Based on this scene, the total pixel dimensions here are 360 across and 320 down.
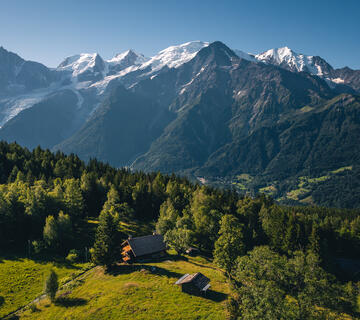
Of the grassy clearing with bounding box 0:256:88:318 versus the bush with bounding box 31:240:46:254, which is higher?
the bush with bounding box 31:240:46:254

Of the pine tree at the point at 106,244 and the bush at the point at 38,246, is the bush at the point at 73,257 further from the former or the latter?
the pine tree at the point at 106,244

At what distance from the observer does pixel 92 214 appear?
370 feet

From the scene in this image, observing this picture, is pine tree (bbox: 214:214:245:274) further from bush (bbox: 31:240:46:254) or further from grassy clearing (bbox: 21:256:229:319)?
bush (bbox: 31:240:46:254)

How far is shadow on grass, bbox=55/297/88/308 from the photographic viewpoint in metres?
53.8

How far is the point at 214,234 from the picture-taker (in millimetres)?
87812

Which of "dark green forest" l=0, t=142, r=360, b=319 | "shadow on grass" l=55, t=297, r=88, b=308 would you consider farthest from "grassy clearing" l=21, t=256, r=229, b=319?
"dark green forest" l=0, t=142, r=360, b=319

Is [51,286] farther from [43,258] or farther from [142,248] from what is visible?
[142,248]

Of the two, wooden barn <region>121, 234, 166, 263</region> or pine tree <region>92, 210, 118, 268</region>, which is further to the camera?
wooden barn <region>121, 234, 166, 263</region>

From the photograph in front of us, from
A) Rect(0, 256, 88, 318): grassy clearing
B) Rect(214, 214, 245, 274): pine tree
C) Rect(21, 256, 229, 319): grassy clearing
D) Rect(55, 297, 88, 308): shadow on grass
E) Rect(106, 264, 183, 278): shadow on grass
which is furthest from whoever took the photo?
Rect(106, 264, 183, 278): shadow on grass

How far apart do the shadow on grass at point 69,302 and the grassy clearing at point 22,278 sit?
781 centimetres

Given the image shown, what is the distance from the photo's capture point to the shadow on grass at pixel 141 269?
64500mm

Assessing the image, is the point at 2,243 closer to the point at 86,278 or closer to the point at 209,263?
the point at 86,278

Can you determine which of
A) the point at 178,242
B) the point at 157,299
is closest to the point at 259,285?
the point at 157,299

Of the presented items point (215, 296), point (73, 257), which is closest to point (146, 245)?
point (73, 257)
